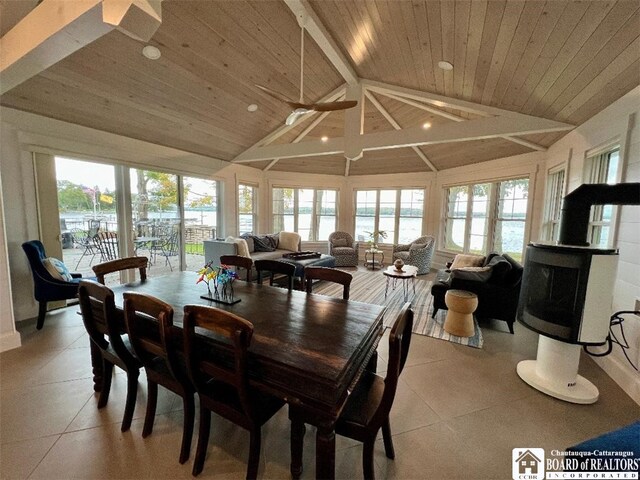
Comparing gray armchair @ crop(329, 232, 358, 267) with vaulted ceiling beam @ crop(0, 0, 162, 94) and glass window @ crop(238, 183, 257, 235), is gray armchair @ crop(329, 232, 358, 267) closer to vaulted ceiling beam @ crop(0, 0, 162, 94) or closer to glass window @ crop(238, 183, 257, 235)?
glass window @ crop(238, 183, 257, 235)

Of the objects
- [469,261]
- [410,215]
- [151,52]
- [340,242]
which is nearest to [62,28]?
[151,52]

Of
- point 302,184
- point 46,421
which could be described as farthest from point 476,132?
point 46,421

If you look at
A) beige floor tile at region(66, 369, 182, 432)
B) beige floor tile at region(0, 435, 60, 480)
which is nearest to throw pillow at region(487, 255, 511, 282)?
beige floor tile at region(66, 369, 182, 432)

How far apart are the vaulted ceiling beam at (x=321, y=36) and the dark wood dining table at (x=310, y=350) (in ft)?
8.99

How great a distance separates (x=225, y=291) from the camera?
202cm

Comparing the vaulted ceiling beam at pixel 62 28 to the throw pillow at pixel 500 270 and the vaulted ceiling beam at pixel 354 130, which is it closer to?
the vaulted ceiling beam at pixel 354 130

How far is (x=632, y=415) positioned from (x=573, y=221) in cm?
144

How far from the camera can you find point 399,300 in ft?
14.0

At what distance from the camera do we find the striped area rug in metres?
3.08

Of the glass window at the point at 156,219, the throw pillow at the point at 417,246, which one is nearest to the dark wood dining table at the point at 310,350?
the glass window at the point at 156,219

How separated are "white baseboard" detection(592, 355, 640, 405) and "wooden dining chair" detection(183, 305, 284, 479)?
275 centimetres

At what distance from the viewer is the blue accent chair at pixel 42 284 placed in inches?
115

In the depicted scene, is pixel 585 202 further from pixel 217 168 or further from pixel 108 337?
pixel 217 168

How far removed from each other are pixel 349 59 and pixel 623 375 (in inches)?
173
